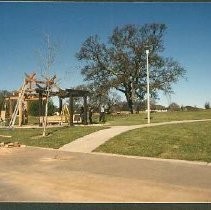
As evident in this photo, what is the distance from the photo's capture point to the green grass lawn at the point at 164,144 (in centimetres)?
1200

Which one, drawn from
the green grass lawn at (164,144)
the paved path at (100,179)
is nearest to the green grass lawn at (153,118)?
the green grass lawn at (164,144)

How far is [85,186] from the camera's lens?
7.67 metres

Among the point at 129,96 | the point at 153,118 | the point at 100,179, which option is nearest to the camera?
the point at 100,179

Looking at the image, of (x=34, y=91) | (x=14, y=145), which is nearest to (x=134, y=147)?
(x=14, y=145)

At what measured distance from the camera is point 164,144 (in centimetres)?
1374

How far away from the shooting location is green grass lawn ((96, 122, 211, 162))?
1200cm

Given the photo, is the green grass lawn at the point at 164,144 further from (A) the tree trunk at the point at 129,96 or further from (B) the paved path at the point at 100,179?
(A) the tree trunk at the point at 129,96

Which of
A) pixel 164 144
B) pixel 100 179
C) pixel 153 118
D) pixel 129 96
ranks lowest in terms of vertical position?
pixel 100 179

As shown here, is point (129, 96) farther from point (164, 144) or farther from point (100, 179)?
point (100, 179)

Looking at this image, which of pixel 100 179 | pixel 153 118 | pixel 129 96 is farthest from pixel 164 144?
pixel 129 96

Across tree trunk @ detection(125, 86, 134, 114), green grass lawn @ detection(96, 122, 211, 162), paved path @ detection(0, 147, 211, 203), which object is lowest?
paved path @ detection(0, 147, 211, 203)

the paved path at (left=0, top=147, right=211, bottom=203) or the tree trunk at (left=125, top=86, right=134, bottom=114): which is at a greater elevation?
the tree trunk at (left=125, top=86, right=134, bottom=114)

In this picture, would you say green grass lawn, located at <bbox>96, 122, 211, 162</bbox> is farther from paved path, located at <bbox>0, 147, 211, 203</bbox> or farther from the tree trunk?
the tree trunk

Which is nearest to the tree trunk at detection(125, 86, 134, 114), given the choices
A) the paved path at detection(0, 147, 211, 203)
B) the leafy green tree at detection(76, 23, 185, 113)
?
the leafy green tree at detection(76, 23, 185, 113)
